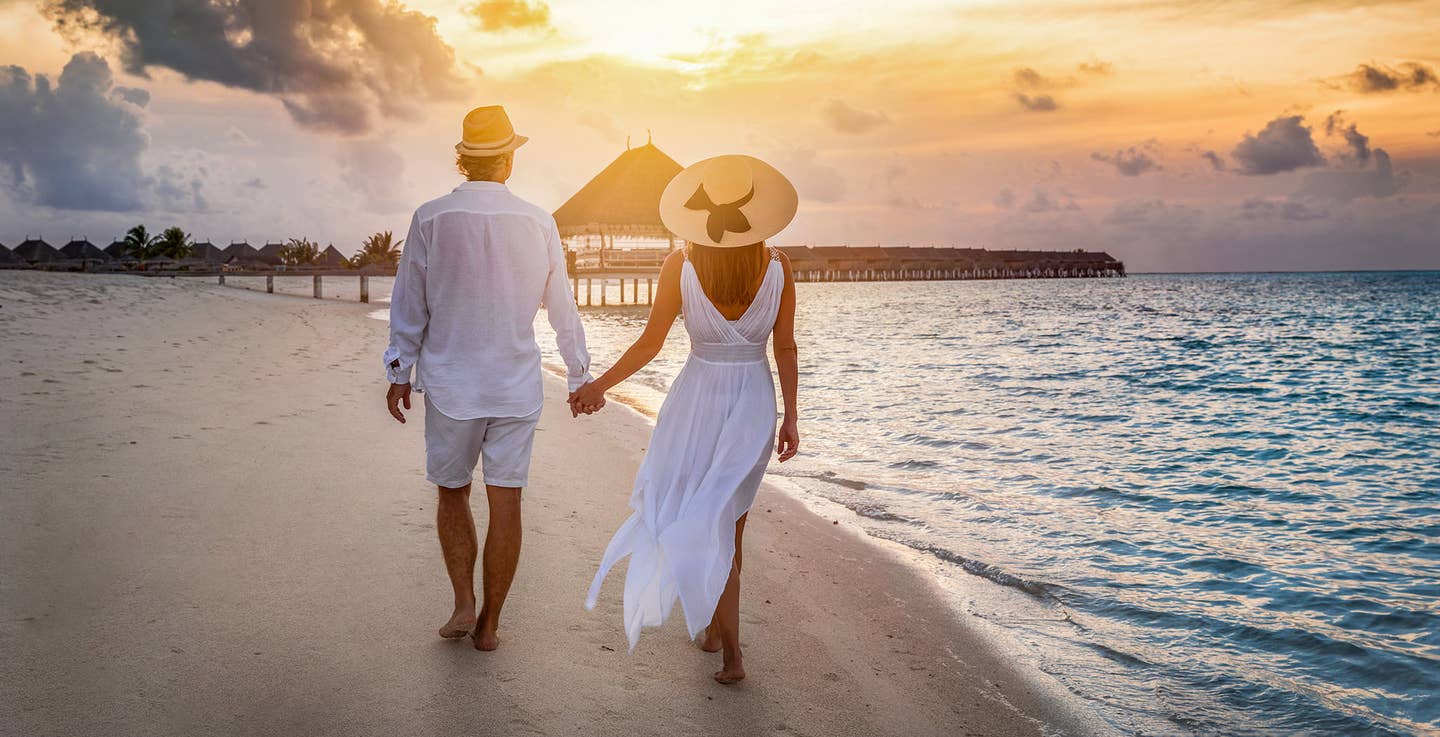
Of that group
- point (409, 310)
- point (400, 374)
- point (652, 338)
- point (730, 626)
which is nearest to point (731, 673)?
point (730, 626)

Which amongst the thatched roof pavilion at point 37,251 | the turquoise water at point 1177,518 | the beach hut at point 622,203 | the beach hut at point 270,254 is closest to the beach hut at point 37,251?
the thatched roof pavilion at point 37,251

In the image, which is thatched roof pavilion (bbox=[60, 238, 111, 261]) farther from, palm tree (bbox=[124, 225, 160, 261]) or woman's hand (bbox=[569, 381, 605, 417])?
woman's hand (bbox=[569, 381, 605, 417])

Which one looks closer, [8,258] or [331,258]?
[8,258]

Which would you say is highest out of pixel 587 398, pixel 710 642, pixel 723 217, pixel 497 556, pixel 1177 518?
pixel 723 217

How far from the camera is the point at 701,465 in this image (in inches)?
125

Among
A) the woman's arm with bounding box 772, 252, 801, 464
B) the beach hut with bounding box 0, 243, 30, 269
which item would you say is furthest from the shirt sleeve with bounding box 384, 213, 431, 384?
the beach hut with bounding box 0, 243, 30, 269

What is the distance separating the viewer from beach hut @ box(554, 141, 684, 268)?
67062 mm

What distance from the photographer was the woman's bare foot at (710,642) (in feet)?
11.5

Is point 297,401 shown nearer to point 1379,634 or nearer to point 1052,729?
point 1052,729

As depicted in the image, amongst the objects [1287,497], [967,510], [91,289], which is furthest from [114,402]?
[91,289]

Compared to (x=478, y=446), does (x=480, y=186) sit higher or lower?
higher

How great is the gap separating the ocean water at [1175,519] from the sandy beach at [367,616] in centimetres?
68

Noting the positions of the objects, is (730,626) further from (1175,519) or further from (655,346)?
(1175,519)

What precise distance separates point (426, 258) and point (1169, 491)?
743cm
